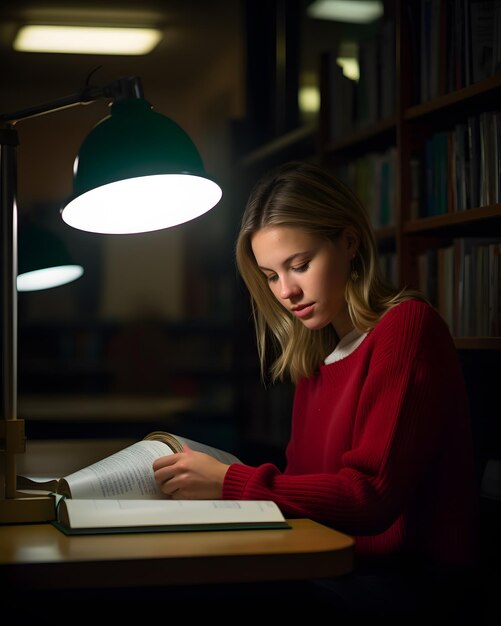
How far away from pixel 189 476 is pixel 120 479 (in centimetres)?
9

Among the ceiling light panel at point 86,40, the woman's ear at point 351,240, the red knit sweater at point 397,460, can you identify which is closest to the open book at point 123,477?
the red knit sweater at point 397,460

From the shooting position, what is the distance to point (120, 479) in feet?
3.79

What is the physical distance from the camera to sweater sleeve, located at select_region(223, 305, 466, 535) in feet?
3.82

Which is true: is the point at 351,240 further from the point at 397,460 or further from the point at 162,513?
the point at 162,513

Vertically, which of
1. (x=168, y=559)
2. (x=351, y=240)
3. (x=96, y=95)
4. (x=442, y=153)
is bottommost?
(x=168, y=559)

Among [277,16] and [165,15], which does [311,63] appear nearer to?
[277,16]

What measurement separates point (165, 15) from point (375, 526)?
4.16m

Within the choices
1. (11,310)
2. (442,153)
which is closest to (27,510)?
(11,310)

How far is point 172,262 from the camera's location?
4.89m

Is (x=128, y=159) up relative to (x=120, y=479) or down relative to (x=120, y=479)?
up

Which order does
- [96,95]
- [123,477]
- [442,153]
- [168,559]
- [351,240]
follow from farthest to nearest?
[442,153], [351,240], [96,95], [123,477], [168,559]

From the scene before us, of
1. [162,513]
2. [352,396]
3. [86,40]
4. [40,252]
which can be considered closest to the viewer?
[162,513]

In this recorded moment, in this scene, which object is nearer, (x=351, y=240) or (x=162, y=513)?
(x=162, y=513)

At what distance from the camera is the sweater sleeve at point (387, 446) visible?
1.16m
